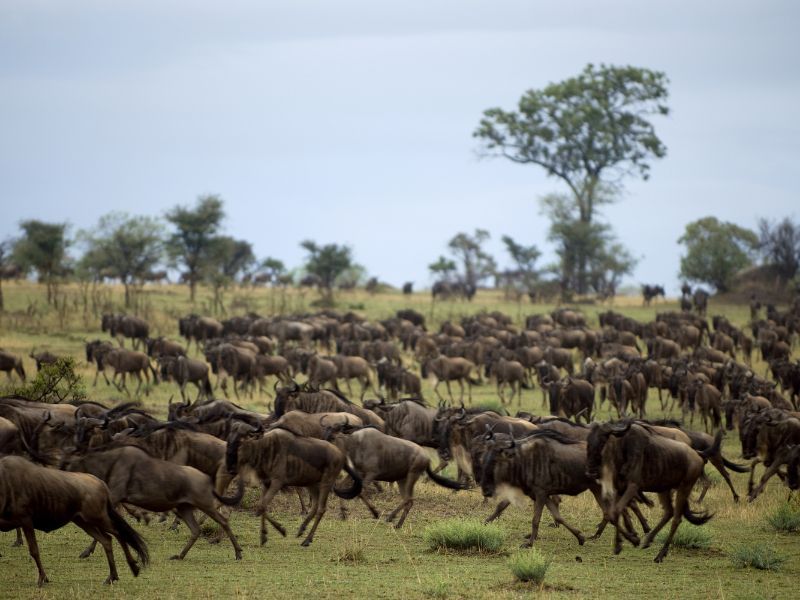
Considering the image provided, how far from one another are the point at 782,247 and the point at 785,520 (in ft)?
167

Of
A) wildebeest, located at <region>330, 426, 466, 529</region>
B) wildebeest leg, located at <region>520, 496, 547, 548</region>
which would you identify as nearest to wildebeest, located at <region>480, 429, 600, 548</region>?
wildebeest leg, located at <region>520, 496, 547, 548</region>

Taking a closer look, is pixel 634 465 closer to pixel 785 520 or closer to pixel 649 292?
pixel 785 520

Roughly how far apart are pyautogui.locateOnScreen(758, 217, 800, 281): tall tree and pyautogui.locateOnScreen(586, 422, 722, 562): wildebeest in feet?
A: 167

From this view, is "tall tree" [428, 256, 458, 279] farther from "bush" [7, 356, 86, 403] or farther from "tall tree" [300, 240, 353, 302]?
"bush" [7, 356, 86, 403]

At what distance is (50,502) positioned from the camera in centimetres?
918

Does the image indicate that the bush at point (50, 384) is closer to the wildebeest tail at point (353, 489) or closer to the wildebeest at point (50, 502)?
the wildebeest tail at point (353, 489)

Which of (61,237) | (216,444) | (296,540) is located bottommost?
(296,540)

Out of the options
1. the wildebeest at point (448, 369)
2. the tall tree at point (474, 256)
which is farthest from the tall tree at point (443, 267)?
the wildebeest at point (448, 369)

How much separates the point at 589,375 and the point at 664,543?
12771 mm

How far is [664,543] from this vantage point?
11.3 metres

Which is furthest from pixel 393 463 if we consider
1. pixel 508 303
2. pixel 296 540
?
pixel 508 303

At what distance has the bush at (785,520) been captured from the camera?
12641mm

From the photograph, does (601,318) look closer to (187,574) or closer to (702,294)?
(702,294)

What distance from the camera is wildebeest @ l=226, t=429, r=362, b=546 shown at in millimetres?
11312
